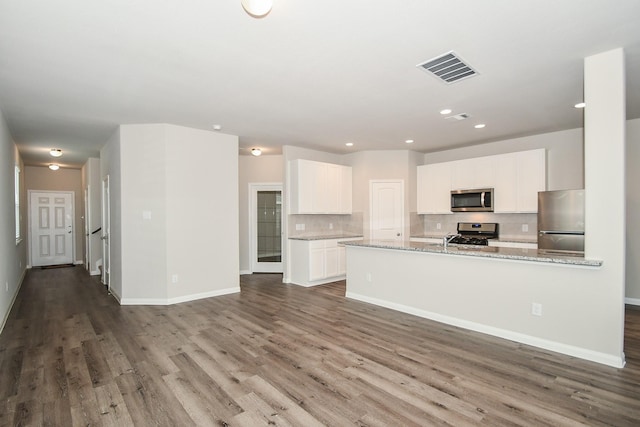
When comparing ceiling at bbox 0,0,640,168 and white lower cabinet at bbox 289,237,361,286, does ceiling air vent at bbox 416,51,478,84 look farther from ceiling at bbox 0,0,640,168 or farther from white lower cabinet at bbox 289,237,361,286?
white lower cabinet at bbox 289,237,361,286

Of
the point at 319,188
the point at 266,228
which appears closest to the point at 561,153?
the point at 319,188

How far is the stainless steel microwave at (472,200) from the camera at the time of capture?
568cm

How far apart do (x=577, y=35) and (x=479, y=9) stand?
37.1 inches

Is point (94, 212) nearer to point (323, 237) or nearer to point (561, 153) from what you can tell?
point (323, 237)

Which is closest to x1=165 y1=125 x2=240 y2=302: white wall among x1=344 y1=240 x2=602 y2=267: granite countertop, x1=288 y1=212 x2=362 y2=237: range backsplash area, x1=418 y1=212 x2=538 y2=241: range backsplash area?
x1=288 y1=212 x2=362 y2=237: range backsplash area

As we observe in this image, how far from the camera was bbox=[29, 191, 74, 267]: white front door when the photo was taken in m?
8.37

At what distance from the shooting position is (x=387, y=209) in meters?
6.65

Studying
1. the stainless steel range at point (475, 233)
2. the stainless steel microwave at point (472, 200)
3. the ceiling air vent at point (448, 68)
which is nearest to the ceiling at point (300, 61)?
the ceiling air vent at point (448, 68)

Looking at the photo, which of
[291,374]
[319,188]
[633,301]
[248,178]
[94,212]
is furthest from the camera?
[94,212]

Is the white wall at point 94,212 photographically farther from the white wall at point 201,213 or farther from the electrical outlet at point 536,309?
the electrical outlet at point 536,309

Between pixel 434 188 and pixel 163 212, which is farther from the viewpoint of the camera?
pixel 434 188

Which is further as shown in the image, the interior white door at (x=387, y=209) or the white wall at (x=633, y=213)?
the interior white door at (x=387, y=209)

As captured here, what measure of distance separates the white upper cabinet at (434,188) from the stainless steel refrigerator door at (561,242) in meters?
1.90

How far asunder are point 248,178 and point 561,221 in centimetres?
571
